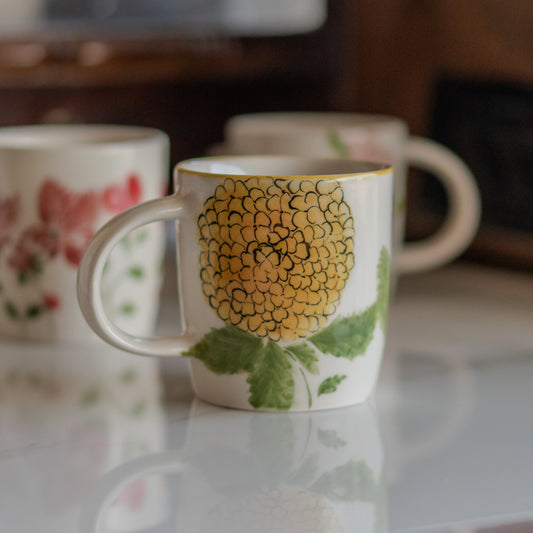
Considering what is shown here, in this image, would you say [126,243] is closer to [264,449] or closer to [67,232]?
[67,232]

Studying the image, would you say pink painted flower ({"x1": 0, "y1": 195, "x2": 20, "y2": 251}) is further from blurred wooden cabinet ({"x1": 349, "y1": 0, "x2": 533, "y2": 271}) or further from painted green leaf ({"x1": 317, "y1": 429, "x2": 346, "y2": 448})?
blurred wooden cabinet ({"x1": 349, "y1": 0, "x2": 533, "y2": 271})

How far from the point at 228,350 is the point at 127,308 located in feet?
0.51

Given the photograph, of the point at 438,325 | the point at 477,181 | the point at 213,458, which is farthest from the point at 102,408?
the point at 477,181

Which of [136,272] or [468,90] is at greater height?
[468,90]

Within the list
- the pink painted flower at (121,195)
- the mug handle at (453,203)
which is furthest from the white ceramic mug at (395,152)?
the pink painted flower at (121,195)

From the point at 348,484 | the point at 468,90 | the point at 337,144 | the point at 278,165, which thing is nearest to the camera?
the point at 348,484

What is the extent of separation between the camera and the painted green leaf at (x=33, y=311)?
600 mm

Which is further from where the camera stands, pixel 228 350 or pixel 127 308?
pixel 127 308

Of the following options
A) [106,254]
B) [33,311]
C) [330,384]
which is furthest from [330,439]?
[33,311]

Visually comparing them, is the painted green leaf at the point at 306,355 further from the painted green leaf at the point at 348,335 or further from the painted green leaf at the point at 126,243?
the painted green leaf at the point at 126,243

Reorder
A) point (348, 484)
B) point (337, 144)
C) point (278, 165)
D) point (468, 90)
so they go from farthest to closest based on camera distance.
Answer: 1. point (468, 90)
2. point (337, 144)
3. point (278, 165)
4. point (348, 484)

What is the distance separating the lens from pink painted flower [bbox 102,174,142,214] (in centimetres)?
58

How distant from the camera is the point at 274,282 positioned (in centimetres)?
44

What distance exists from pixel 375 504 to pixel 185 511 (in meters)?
0.08
